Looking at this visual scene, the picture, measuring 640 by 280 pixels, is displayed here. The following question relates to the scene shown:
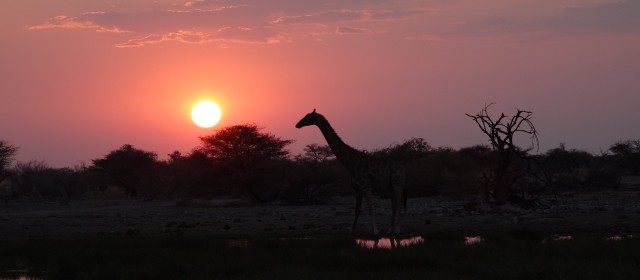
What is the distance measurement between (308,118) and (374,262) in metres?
8.06

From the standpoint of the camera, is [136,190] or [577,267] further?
[136,190]

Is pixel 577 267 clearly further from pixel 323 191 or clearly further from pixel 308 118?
pixel 323 191

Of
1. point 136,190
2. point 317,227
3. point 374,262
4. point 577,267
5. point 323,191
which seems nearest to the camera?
point 577,267

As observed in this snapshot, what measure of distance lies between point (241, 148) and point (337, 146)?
790 inches

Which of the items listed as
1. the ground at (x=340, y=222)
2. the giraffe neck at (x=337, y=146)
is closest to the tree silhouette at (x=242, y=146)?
the ground at (x=340, y=222)

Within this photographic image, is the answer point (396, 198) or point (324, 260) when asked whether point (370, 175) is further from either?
point (324, 260)

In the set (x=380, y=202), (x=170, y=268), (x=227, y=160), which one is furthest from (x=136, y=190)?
(x=170, y=268)

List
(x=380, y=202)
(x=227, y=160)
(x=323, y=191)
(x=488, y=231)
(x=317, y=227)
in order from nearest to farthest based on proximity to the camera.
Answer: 1. (x=488, y=231)
2. (x=317, y=227)
3. (x=380, y=202)
4. (x=323, y=191)
5. (x=227, y=160)

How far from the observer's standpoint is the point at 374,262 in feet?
43.4

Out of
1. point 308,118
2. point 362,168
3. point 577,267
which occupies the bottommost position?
point 577,267

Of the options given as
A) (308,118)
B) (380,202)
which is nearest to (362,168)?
(308,118)

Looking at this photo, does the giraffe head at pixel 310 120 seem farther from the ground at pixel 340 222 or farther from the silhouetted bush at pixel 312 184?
the silhouetted bush at pixel 312 184

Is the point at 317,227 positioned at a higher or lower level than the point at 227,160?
lower

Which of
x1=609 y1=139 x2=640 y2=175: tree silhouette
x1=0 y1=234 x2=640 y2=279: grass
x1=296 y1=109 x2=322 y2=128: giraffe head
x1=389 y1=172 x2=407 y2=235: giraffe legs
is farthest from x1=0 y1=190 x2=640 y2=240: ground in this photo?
x1=609 y1=139 x2=640 y2=175: tree silhouette
